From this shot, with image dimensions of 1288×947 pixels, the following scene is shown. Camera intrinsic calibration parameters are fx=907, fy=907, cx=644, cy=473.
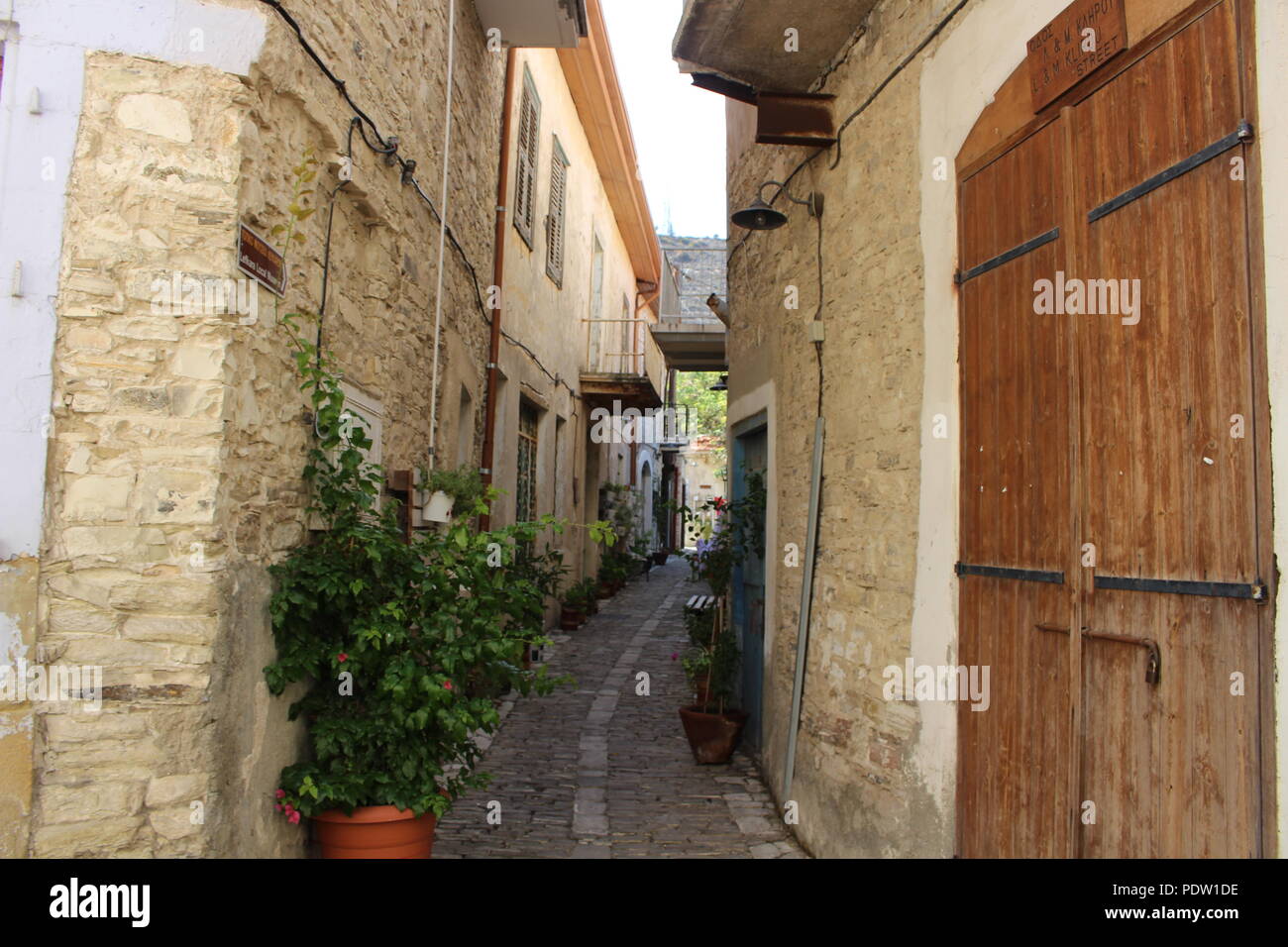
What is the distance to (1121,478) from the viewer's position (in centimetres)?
250

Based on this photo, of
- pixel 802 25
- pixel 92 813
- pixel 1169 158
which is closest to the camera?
pixel 1169 158

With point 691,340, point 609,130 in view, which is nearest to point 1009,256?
point 691,340

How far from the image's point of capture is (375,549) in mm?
3529

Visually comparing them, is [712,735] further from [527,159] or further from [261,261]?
[527,159]

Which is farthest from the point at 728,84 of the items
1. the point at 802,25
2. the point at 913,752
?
the point at 913,752

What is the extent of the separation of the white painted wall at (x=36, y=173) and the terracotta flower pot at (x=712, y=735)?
4245 millimetres

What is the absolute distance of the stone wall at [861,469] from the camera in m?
3.87

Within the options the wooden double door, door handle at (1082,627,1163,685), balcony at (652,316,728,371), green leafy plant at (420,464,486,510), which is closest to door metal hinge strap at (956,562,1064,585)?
the wooden double door

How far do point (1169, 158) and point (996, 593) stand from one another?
4.88 feet

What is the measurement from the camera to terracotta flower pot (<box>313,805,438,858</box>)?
137 inches

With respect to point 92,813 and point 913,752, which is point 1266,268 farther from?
point 92,813

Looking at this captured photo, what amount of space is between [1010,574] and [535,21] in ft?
19.6

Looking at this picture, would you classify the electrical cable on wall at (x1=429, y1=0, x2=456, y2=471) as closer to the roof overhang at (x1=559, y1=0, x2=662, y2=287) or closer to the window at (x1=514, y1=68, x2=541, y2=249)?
the window at (x1=514, y1=68, x2=541, y2=249)

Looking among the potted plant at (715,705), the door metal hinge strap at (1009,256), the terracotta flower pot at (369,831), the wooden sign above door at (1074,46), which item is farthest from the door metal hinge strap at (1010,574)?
the potted plant at (715,705)
